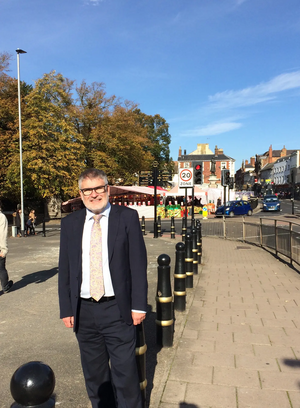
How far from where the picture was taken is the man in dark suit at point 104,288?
2.43 metres

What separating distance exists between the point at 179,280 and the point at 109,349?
9.42ft

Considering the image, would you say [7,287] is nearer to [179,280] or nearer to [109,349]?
[179,280]

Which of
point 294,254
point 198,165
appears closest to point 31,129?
point 198,165

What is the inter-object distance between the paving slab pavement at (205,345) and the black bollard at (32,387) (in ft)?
5.65

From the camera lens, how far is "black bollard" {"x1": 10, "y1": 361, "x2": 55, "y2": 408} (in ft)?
4.77

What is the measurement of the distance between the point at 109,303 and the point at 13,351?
7.60 feet

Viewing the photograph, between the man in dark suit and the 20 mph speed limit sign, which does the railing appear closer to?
the 20 mph speed limit sign

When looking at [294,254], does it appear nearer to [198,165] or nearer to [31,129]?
[198,165]

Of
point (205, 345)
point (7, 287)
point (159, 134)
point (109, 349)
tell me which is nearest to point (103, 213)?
point (109, 349)

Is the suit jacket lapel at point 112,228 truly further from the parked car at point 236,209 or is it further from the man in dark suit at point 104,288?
the parked car at point 236,209

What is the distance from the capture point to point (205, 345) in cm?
416

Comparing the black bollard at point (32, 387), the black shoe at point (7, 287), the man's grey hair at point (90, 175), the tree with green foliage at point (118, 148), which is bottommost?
the black shoe at point (7, 287)

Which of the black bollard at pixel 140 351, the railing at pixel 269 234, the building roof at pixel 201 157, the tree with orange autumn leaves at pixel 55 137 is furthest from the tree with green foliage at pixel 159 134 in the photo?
the black bollard at pixel 140 351

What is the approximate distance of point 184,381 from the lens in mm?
3328
